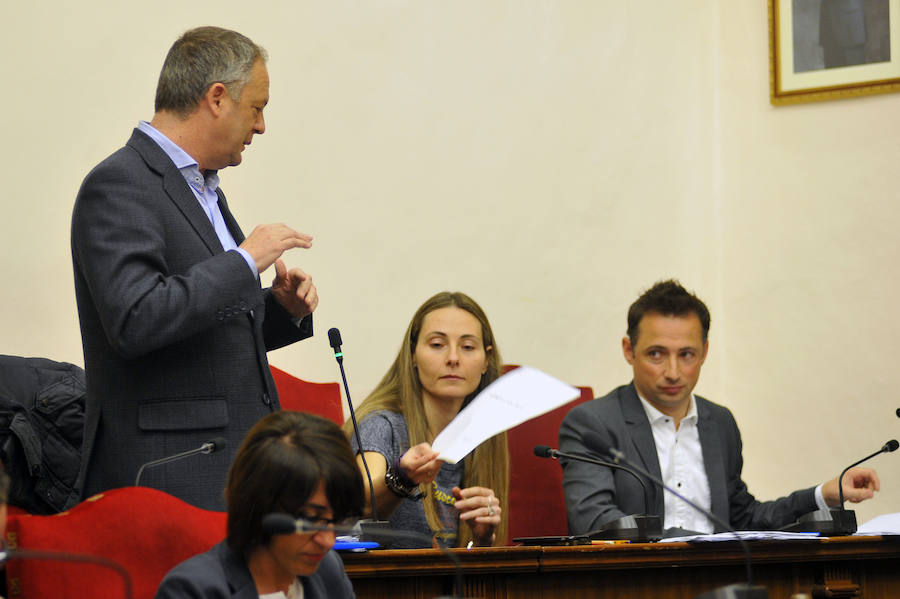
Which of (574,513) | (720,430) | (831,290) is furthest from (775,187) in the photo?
(574,513)

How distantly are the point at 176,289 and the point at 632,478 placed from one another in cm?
163

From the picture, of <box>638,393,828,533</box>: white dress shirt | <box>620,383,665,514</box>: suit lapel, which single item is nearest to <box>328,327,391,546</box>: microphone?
<box>620,383,665,514</box>: suit lapel

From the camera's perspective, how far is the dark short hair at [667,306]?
3549 millimetres

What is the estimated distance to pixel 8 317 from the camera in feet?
11.2

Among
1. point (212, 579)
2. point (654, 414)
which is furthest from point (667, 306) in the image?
point (212, 579)

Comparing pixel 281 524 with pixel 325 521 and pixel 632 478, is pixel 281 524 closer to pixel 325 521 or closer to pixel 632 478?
pixel 325 521

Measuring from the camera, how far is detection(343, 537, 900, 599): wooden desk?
2.30 metres

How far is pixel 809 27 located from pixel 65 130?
8.95ft

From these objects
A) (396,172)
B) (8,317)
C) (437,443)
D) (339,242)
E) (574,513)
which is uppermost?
(396,172)

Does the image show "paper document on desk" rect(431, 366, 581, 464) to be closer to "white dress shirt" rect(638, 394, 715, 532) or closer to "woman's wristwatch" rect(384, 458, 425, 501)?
"woman's wristwatch" rect(384, 458, 425, 501)

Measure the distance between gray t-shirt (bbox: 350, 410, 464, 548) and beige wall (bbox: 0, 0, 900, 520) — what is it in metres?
0.79

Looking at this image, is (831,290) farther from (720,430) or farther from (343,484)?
(343,484)

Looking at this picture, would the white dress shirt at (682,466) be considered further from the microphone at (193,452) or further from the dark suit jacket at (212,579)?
the dark suit jacket at (212,579)

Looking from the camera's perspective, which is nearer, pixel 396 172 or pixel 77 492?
pixel 77 492
